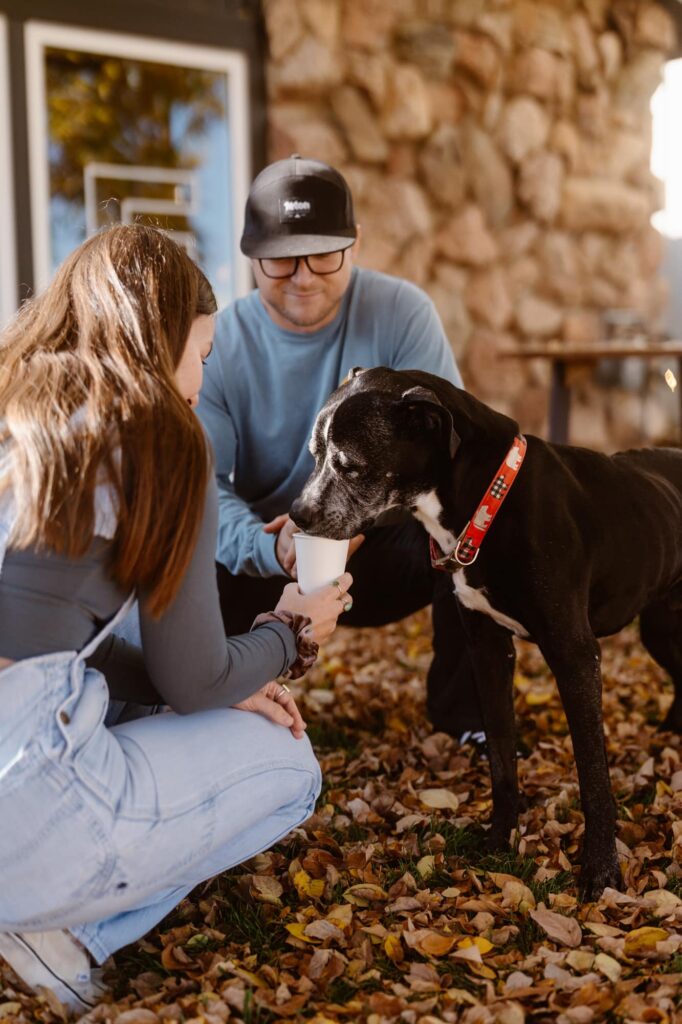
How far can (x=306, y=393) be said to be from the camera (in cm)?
332

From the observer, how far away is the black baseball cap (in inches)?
119

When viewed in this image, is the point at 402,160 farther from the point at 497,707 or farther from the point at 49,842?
the point at 49,842

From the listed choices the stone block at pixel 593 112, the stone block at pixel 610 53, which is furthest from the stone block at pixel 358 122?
the stone block at pixel 610 53

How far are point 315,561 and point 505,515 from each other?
0.46 metres

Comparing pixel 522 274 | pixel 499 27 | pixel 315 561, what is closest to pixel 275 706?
pixel 315 561

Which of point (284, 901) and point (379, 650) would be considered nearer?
point (284, 901)

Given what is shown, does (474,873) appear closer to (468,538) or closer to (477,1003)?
(477,1003)

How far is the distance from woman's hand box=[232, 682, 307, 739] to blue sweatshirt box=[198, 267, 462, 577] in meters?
1.05

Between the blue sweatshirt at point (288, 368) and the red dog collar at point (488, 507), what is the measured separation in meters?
0.89

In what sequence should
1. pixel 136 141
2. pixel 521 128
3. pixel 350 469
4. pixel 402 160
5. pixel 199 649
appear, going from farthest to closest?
pixel 521 128 < pixel 402 160 < pixel 136 141 < pixel 350 469 < pixel 199 649

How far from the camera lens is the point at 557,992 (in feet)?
6.66

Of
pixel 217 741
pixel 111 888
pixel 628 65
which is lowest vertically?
pixel 111 888

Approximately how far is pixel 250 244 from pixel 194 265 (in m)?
1.06

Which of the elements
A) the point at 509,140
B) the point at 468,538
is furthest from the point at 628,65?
the point at 468,538
